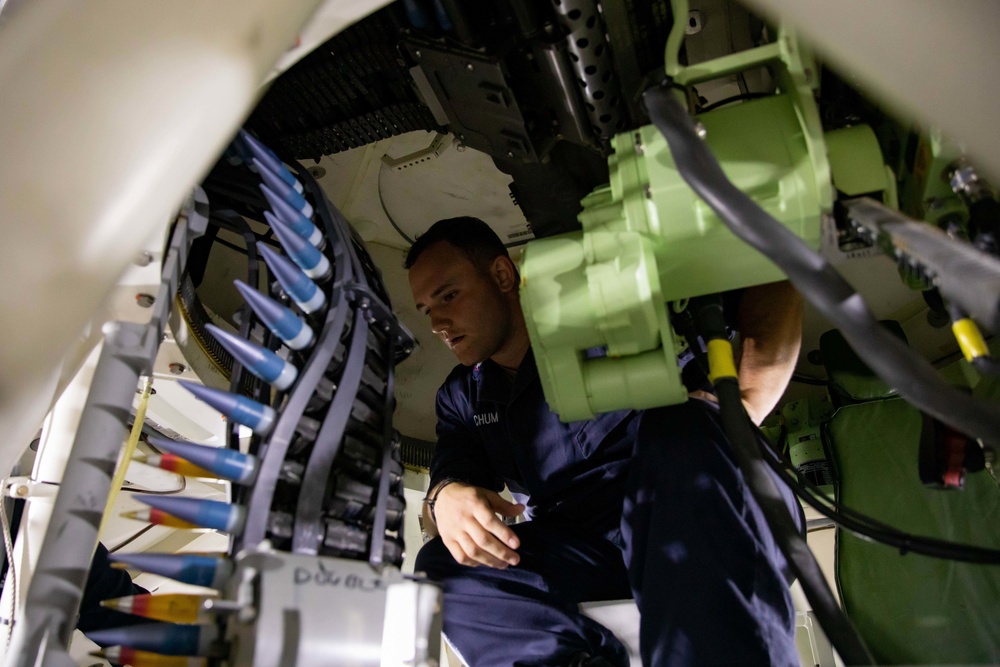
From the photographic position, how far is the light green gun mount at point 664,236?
883 mm

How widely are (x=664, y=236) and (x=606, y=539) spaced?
2.34 ft

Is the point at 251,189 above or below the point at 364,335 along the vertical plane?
above

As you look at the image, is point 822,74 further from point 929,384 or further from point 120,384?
point 120,384

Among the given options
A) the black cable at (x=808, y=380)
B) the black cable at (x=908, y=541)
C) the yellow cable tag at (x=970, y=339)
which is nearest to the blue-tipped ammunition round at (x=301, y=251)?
the black cable at (x=908, y=541)

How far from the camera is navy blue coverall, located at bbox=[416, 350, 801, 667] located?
2.98ft

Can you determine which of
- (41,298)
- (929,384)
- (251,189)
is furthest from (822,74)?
(41,298)

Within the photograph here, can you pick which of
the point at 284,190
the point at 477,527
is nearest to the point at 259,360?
the point at 284,190

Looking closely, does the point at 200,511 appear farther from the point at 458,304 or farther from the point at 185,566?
the point at 458,304

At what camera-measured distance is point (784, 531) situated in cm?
83

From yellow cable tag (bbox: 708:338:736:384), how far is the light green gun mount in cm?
5

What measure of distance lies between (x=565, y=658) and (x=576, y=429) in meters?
0.42

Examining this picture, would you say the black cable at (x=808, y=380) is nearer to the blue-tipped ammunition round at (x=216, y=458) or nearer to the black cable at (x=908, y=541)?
the black cable at (x=908, y=541)

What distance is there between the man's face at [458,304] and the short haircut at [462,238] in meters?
0.01

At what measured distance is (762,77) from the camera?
1.29m
